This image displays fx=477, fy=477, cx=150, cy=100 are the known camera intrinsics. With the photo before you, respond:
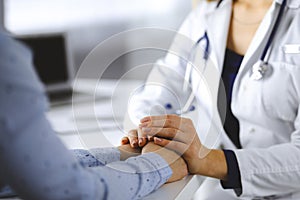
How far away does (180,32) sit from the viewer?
156cm

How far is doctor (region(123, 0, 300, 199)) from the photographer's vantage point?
1065 millimetres

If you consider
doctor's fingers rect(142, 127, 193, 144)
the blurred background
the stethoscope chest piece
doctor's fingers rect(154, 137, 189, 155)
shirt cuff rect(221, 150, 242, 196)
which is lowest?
the blurred background

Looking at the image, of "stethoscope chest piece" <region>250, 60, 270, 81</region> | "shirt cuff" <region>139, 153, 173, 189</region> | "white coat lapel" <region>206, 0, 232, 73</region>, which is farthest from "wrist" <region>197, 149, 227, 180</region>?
"white coat lapel" <region>206, 0, 232, 73</region>

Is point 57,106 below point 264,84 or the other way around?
below

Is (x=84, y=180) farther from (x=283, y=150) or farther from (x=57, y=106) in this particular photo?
(x=57, y=106)

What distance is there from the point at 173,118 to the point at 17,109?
19.0 inches

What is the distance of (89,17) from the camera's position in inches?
126

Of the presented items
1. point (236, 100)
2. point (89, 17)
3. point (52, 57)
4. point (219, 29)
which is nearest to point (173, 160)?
point (236, 100)

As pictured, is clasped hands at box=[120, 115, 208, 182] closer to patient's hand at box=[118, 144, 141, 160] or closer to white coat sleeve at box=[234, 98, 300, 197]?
patient's hand at box=[118, 144, 141, 160]

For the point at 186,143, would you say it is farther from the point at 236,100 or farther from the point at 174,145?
the point at 236,100

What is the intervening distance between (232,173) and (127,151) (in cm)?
25

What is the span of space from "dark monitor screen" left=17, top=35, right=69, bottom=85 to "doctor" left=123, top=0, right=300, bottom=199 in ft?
2.40

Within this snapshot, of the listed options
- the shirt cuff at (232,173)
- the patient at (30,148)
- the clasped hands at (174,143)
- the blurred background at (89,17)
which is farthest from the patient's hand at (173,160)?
the blurred background at (89,17)

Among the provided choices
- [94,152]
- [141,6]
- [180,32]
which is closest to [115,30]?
[141,6]
